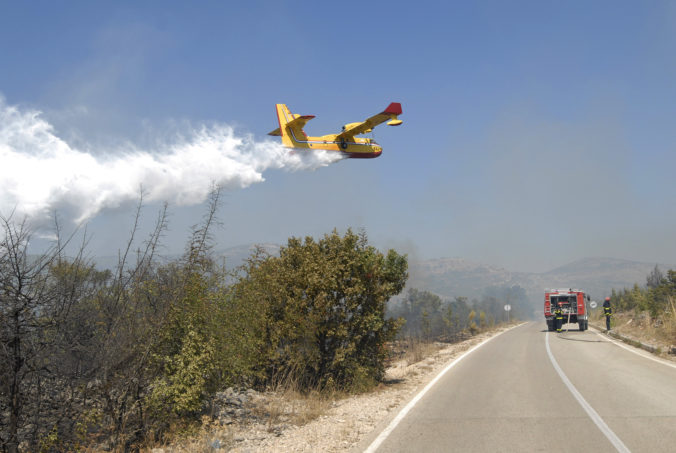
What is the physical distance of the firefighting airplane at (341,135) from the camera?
28.0 metres

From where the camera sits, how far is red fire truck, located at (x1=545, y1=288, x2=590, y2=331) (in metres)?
32.7

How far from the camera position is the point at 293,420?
948 cm

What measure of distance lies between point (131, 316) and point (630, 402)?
928 cm

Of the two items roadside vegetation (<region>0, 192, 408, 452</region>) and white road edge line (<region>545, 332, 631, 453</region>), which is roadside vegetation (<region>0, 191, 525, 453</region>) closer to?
roadside vegetation (<region>0, 192, 408, 452</region>)

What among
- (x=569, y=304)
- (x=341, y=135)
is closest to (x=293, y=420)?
(x=341, y=135)

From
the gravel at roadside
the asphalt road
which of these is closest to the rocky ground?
the gravel at roadside

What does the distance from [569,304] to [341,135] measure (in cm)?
1961

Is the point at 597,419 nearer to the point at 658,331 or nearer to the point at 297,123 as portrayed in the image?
the point at 658,331

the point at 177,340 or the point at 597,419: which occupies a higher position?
the point at 177,340

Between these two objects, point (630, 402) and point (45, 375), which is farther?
point (630, 402)

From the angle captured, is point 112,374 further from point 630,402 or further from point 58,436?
point 630,402

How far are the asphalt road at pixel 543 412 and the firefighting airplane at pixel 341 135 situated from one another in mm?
17016

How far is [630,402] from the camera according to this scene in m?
9.27

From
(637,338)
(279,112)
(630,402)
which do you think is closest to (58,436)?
(630,402)
